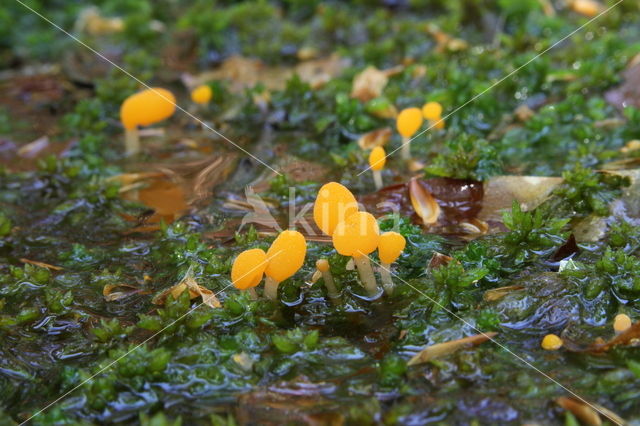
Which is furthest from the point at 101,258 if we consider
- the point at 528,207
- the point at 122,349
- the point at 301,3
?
the point at 301,3

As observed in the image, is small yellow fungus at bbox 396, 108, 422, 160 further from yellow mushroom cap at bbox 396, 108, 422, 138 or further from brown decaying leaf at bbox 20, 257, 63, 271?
brown decaying leaf at bbox 20, 257, 63, 271

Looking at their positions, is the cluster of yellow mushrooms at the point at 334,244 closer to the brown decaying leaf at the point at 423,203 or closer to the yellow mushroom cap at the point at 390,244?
the yellow mushroom cap at the point at 390,244

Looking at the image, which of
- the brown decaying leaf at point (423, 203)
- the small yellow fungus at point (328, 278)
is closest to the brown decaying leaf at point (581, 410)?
the small yellow fungus at point (328, 278)

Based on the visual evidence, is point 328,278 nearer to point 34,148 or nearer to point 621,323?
point 621,323

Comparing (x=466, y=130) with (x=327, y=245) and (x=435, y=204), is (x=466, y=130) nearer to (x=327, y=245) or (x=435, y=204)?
(x=435, y=204)

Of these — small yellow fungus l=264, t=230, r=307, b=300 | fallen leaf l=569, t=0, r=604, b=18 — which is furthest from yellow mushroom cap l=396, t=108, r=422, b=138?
fallen leaf l=569, t=0, r=604, b=18
